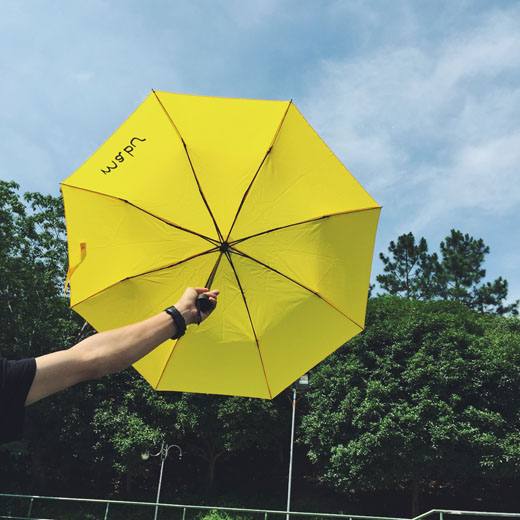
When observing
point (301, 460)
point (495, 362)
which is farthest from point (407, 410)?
point (301, 460)

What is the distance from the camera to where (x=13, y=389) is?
1.22m

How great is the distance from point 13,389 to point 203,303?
2.51 feet

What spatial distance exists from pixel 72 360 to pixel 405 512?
2710 centimetres

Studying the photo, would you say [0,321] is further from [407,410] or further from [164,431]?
[407,410]

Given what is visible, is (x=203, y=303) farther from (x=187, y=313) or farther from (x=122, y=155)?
(x=122, y=155)

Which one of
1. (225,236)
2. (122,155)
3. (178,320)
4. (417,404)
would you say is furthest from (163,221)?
(417,404)

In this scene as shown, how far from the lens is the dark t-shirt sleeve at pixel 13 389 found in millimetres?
1212

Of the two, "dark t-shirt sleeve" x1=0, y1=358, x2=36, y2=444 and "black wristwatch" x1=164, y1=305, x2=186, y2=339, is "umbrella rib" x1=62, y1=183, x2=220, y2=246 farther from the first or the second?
"dark t-shirt sleeve" x1=0, y1=358, x2=36, y2=444

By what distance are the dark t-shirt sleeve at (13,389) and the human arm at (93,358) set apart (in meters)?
0.02

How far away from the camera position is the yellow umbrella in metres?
3.85

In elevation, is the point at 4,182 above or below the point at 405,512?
above

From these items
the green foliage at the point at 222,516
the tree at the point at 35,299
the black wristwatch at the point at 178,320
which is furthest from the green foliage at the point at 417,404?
the black wristwatch at the point at 178,320

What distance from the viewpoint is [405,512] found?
23.8 metres

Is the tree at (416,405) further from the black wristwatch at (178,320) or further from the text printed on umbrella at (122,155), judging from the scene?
the black wristwatch at (178,320)
